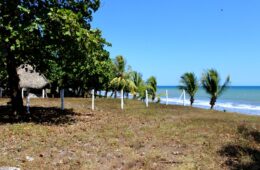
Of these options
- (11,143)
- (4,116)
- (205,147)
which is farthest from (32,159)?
(4,116)

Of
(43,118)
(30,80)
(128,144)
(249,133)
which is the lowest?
(128,144)

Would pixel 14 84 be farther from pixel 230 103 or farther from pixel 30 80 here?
pixel 230 103

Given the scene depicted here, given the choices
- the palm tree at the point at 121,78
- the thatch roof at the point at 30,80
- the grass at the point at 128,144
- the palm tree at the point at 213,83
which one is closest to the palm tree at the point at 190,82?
the palm tree at the point at 213,83

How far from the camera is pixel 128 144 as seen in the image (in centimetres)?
1304

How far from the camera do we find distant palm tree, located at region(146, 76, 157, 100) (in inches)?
1895

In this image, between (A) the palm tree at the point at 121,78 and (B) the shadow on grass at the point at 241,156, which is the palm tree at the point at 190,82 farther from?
(B) the shadow on grass at the point at 241,156

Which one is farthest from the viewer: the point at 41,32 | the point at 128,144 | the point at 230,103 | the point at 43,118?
the point at 230,103

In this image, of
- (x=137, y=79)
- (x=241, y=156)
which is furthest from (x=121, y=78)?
(x=241, y=156)

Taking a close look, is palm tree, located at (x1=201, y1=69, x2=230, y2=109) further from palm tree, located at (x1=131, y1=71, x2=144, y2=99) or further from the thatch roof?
the thatch roof

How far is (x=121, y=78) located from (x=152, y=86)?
407 centimetres

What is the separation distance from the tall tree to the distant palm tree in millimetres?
30201

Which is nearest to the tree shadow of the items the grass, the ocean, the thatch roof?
the grass

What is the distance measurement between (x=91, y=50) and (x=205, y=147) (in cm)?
713

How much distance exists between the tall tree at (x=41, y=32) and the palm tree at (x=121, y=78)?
3004 cm
